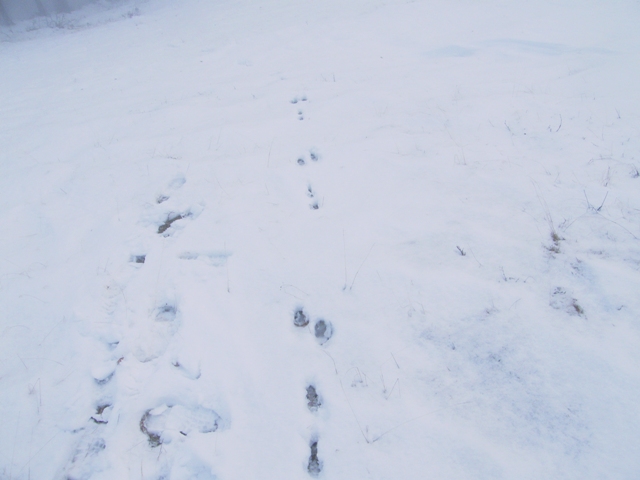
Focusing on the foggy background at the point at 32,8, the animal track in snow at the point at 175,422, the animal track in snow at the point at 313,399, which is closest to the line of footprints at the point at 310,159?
the animal track in snow at the point at 313,399

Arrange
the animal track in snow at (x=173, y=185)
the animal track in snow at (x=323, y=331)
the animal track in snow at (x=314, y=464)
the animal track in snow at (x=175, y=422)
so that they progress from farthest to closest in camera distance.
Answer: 1. the animal track in snow at (x=173, y=185)
2. the animal track in snow at (x=323, y=331)
3. the animal track in snow at (x=175, y=422)
4. the animal track in snow at (x=314, y=464)

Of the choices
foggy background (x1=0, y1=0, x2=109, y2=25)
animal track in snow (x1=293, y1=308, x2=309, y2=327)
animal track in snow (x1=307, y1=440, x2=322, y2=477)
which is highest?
foggy background (x1=0, y1=0, x2=109, y2=25)

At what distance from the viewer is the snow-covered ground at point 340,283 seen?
1443 mm

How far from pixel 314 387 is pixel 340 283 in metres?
0.64

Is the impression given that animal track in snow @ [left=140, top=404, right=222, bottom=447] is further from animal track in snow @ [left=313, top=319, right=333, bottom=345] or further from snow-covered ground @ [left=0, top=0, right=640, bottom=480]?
animal track in snow @ [left=313, top=319, right=333, bottom=345]

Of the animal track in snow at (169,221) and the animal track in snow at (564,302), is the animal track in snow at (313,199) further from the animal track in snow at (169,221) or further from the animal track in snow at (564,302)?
the animal track in snow at (564,302)

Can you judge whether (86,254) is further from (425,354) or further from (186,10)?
(186,10)

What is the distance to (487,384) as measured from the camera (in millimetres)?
1550

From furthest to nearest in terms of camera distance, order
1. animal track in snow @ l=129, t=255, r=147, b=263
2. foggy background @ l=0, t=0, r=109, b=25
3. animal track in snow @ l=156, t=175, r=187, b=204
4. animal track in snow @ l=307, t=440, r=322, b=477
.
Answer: foggy background @ l=0, t=0, r=109, b=25
animal track in snow @ l=156, t=175, r=187, b=204
animal track in snow @ l=129, t=255, r=147, b=263
animal track in snow @ l=307, t=440, r=322, b=477

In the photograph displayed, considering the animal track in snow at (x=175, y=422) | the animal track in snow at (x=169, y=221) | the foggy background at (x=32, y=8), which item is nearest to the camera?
the animal track in snow at (x=175, y=422)

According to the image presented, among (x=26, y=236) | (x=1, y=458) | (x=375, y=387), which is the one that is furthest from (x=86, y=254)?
(x=375, y=387)

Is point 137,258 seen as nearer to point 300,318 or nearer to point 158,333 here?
point 158,333

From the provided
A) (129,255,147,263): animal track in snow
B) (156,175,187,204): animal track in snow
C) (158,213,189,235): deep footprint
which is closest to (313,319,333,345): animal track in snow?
(129,255,147,263): animal track in snow

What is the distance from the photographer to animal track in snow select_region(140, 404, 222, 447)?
152 cm
